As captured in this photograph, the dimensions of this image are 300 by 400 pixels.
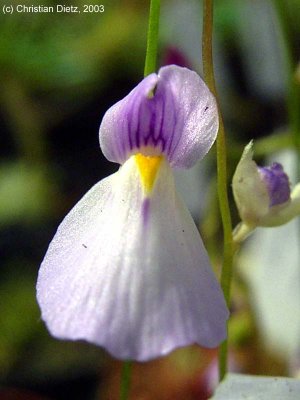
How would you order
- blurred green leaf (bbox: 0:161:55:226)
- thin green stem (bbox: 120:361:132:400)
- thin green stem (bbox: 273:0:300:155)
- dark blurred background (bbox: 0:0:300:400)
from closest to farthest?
thin green stem (bbox: 120:361:132:400) < thin green stem (bbox: 273:0:300:155) < dark blurred background (bbox: 0:0:300:400) < blurred green leaf (bbox: 0:161:55:226)

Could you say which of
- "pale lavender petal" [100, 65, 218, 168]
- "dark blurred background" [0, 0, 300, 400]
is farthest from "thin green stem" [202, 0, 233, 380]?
"dark blurred background" [0, 0, 300, 400]

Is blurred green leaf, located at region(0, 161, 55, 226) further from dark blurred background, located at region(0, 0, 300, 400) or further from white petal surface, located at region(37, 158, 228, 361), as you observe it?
white petal surface, located at region(37, 158, 228, 361)

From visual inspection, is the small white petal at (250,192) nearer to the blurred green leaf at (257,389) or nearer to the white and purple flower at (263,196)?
the white and purple flower at (263,196)

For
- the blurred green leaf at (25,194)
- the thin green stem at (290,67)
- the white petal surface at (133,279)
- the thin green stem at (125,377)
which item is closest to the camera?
the white petal surface at (133,279)

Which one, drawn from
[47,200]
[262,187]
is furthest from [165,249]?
[47,200]

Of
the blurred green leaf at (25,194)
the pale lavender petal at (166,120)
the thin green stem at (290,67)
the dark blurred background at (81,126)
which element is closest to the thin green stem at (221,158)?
the pale lavender petal at (166,120)

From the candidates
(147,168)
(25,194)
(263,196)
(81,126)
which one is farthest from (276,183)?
(81,126)

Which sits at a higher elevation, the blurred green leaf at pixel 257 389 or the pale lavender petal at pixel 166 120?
the pale lavender petal at pixel 166 120

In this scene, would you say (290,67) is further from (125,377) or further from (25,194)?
(25,194)
